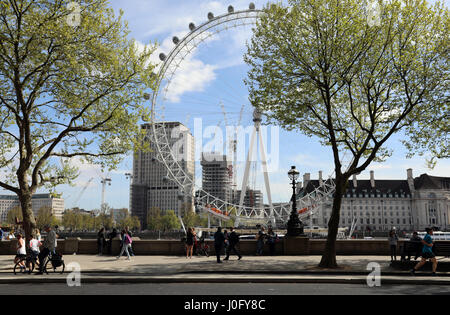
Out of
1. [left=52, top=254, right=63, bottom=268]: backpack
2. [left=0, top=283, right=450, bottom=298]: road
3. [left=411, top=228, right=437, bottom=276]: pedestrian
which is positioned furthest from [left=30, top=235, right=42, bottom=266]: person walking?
[left=411, top=228, right=437, bottom=276]: pedestrian

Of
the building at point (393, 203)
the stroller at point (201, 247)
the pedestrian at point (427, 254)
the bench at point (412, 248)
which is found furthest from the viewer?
the building at point (393, 203)

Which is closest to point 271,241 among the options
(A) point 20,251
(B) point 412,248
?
(B) point 412,248

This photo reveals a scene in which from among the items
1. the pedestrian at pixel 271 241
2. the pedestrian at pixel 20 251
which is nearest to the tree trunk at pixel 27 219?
the pedestrian at pixel 20 251

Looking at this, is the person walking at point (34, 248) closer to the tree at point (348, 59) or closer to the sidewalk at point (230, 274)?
the sidewalk at point (230, 274)

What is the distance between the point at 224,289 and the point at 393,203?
17055 cm

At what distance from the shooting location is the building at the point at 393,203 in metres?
161

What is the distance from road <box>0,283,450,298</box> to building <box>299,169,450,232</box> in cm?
15029

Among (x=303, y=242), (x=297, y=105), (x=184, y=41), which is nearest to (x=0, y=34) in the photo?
(x=297, y=105)

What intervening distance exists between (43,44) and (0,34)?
182 cm

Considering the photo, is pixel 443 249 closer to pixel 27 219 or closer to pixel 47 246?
pixel 47 246

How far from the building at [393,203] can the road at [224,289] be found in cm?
15029

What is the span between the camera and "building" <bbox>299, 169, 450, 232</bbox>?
528 feet

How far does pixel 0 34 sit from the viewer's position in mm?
18016

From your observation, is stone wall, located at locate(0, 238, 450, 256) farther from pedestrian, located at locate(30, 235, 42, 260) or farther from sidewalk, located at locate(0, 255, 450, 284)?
pedestrian, located at locate(30, 235, 42, 260)
